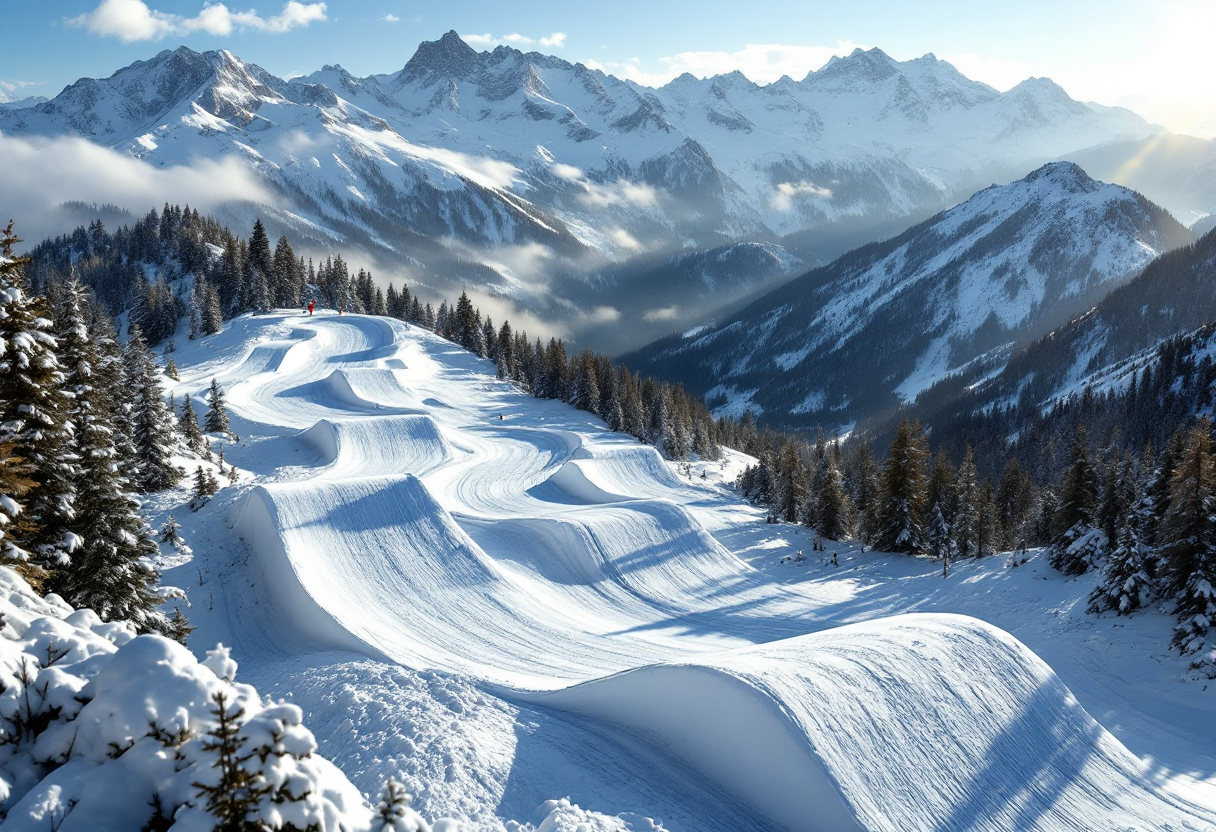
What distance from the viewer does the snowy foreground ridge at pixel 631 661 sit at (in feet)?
35.4

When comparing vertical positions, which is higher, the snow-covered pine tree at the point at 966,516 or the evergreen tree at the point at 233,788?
the evergreen tree at the point at 233,788

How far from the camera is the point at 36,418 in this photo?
12.3 m

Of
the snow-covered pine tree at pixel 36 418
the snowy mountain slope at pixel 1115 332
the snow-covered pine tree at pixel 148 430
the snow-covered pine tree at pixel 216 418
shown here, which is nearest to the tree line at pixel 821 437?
the snowy mountain slope at pixel 1115 332

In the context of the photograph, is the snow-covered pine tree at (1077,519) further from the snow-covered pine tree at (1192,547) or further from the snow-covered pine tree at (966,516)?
the snow-covered pine tree at (1192,547)

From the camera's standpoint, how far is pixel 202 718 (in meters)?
5.88

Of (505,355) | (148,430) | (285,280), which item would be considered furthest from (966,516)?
(285,280)

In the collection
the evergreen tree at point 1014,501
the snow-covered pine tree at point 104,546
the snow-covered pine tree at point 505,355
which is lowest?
the evergreen tree at point 1014,501

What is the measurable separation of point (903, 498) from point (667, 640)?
58.8 ft

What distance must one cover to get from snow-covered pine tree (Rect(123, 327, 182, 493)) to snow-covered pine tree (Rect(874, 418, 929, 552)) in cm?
3261

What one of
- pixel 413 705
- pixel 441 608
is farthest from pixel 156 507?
pixel 413 705

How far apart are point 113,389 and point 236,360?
3978cm

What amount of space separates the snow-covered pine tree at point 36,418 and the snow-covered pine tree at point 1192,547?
29276 mm

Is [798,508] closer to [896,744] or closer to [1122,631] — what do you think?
[1122,631]

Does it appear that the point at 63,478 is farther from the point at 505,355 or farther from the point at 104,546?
the point at 505,355
